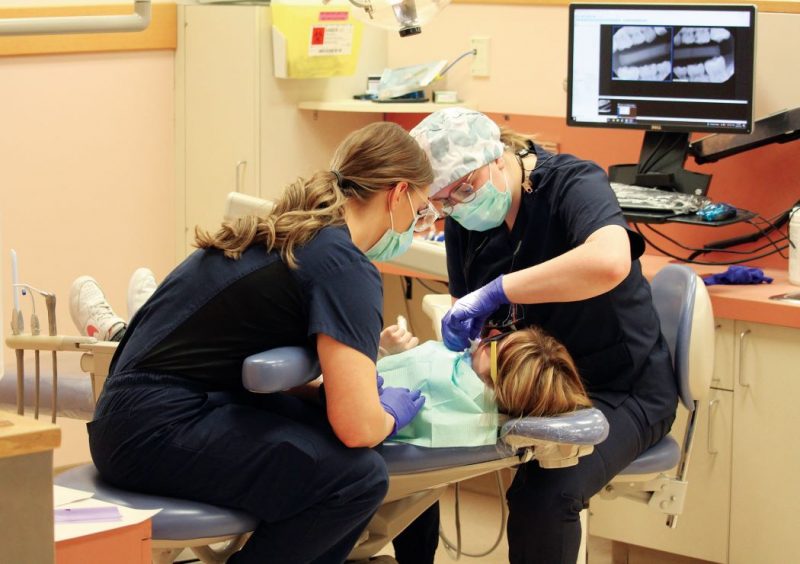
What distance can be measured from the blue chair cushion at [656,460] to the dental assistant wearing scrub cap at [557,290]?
0.08 ft

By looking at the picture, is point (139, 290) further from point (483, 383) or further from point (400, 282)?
point (400, 282)

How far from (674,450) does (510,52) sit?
156cm

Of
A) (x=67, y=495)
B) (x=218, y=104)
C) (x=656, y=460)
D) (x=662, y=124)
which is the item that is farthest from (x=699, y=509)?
(x=218, y=104)

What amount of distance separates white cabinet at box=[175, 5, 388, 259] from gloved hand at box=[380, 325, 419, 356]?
1298mm

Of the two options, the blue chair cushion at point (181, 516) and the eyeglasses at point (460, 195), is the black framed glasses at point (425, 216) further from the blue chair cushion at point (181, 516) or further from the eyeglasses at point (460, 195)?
the blue chair cushion at point (181, 516)

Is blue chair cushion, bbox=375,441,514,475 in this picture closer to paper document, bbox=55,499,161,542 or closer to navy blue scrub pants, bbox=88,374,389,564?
navy blue scrub pants, bbox=88,374,389,564

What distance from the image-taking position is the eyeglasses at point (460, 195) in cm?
226

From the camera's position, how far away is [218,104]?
3533 millimetres

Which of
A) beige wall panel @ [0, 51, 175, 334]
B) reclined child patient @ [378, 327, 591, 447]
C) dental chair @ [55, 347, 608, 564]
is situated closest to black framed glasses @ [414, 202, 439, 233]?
reclined child patient @ [378, 327, 591, 447]

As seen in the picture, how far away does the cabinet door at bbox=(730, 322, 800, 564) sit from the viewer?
2674 millimetres

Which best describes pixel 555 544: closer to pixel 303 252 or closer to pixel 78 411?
pixel 303 252

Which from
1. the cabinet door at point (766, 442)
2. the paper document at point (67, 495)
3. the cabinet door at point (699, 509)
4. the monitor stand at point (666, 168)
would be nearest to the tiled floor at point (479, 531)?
the cabinet door at point (699, 509)

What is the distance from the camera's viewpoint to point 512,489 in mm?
2209

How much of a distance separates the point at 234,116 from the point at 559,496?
181cm
